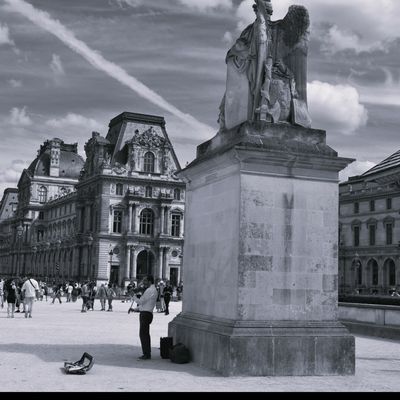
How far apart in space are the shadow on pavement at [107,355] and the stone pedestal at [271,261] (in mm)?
463

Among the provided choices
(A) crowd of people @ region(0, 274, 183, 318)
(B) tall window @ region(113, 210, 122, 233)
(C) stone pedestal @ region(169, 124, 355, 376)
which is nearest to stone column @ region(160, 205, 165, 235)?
(B) tall window @ region(113, 210, 122, 233)

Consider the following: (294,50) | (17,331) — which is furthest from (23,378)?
(17,331)

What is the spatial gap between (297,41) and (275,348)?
5.73 metres

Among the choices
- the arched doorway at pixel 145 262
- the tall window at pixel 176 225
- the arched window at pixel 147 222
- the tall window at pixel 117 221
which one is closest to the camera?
the tall window at pixel 117 221

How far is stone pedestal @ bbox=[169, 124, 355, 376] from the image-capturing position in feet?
35.2

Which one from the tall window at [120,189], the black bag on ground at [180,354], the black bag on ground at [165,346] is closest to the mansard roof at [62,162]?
the tall window at [120,189]

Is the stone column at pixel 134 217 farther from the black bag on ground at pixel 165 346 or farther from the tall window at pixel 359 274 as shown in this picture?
the black bag on ground at pixel 165 346

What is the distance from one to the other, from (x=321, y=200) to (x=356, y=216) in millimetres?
78531

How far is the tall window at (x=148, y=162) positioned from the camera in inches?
3671

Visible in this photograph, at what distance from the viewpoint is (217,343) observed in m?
10.7

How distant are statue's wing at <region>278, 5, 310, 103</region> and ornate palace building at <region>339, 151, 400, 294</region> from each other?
219 ft

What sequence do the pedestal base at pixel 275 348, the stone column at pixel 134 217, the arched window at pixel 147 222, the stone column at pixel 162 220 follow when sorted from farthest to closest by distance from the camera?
the arched window at pixel 147 222, the stone column at pixel 162 220, the stone column at pixel 134 217, the pedestal base at pixel 275 348

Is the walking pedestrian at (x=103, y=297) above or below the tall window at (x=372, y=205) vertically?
below

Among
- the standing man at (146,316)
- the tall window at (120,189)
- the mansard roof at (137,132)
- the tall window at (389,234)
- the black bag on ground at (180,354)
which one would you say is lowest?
the black bag on ground at (180,354)
